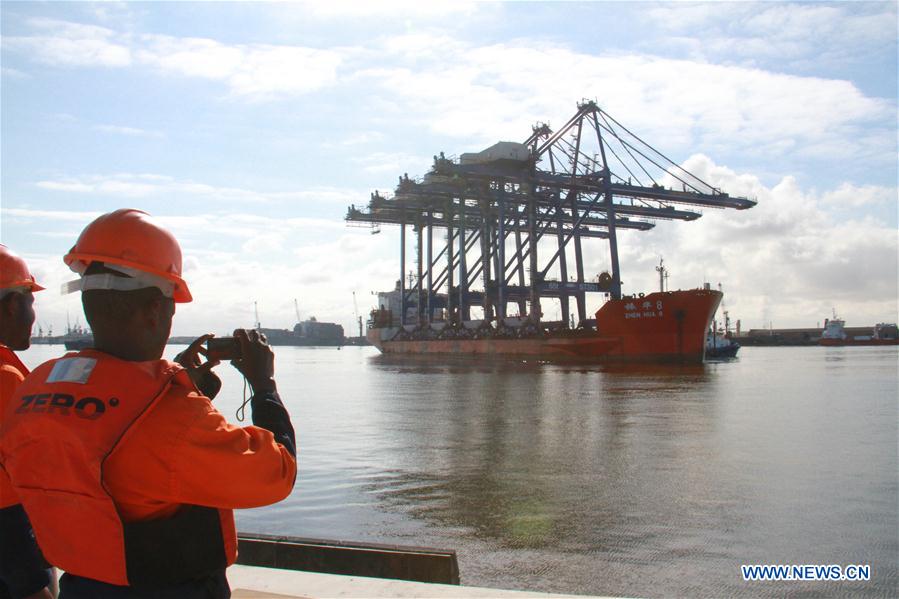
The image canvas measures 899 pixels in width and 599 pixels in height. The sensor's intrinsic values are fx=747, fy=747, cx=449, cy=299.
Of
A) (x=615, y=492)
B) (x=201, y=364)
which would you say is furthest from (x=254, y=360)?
(x=615, y=492)

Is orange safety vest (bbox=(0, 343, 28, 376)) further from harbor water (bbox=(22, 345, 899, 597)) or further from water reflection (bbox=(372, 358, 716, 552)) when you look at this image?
water reflection (bbox=(372, 358, 716, 552))

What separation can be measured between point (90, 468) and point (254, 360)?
495 mm

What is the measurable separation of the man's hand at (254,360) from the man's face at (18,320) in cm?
100

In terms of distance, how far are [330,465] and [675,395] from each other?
13886 mm

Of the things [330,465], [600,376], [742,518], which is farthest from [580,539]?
[600,376]

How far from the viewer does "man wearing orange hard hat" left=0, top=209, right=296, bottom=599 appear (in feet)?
5.18

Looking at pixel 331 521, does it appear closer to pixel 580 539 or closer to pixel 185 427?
pixel 580 539

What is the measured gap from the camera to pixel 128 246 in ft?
5.87

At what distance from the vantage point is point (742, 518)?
7457 millimetres

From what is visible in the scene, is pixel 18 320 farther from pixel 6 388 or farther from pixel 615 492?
pixel 615 492

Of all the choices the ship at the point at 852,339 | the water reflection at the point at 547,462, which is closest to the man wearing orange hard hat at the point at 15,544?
the water reflection at the point at 547,462

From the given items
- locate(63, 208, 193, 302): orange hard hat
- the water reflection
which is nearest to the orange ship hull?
the water reflection

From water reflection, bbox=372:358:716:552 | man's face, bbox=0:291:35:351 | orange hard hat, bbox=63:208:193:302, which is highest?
orange hard hat, bbox=63:208:193:302

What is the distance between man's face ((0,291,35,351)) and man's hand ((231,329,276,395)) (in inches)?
39.3
